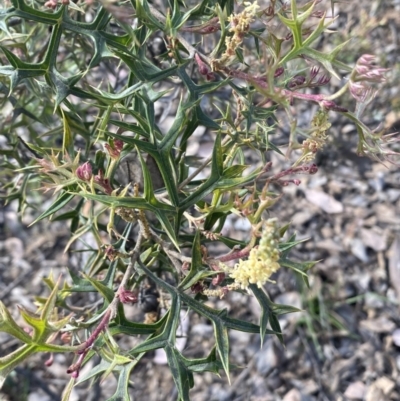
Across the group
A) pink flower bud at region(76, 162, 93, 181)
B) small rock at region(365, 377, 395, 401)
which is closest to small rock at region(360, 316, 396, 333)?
small rock at region(365, 377, 395, 401)

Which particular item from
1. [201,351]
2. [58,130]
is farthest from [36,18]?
[201,351]

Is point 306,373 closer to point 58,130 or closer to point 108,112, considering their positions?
point 58,130

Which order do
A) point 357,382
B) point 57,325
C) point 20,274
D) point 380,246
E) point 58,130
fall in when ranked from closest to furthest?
1. point 57,325
2. point 58,130
3. point 357,382
4. point 380,246
5. point 20,274

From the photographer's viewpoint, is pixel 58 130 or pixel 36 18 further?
pixel 58 130

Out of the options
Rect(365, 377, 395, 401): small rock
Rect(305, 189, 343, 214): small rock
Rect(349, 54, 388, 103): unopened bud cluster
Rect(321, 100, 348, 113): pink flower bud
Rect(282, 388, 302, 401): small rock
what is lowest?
Rect(282, 388, 302, 401): small rock

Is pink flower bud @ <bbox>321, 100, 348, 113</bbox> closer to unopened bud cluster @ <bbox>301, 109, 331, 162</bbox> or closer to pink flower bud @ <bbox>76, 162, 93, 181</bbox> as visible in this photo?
unopened bud cluster @ <bbox>301, 109, 331, 162</bbox>

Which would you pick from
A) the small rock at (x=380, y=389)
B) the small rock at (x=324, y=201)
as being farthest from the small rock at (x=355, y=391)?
the small rock at (x=324, y=201)
